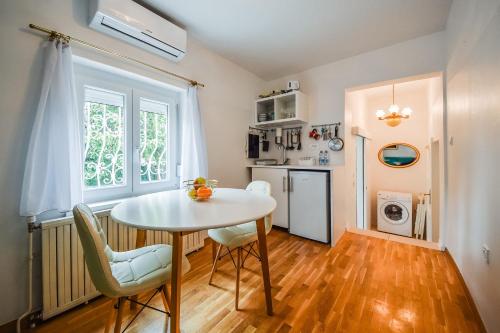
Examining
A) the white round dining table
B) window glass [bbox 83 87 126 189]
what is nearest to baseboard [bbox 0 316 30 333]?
the white round dining table

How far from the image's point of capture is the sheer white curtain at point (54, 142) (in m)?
1.32

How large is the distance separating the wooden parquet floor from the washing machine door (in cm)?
235

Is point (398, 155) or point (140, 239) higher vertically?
point (398, 155)

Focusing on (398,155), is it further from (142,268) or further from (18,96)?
(18,96)

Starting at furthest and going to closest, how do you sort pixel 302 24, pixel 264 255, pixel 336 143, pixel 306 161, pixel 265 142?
1. pixel 265 142
2. pixel 306 161
3. pixel 336 143
4. pixel 302 24
5. pixel 264 255

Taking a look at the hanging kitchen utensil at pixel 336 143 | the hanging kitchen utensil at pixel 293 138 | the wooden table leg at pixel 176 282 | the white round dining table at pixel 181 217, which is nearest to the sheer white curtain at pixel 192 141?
the white round dining table at pixel 181 217

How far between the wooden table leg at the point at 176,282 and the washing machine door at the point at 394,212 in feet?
16.1

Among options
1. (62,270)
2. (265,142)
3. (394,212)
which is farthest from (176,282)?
(394,212)

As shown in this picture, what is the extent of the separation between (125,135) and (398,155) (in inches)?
212

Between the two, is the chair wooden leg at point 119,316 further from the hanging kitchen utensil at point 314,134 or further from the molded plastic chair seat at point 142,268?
the hanging kitchen utensil at point 314,134

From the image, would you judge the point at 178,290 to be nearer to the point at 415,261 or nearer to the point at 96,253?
the point at 96,253

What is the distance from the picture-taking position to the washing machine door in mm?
4285

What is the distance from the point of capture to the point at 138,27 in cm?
172

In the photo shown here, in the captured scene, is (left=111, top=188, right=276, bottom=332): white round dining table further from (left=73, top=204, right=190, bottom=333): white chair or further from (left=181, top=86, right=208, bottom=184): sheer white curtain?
(left=181, top=86, right=208, bottom=184): sheer white curtain
